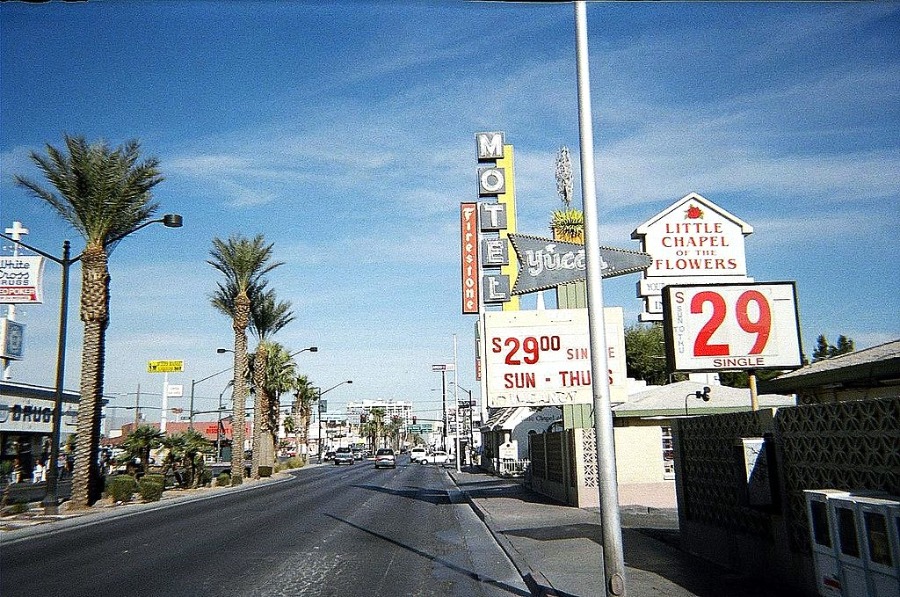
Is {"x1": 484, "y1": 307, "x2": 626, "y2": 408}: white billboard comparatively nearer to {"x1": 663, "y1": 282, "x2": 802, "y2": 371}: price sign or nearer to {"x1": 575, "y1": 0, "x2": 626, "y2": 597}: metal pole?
{"x1": 663, "y1": 282, "x2": 802, "y2": 371}: price sign

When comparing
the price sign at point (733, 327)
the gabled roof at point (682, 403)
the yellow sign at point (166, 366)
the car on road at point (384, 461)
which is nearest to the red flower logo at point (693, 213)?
the gabled roof at point (682, 403)

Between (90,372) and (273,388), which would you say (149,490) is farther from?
(273,388)

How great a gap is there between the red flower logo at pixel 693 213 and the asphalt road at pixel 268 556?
11199mm

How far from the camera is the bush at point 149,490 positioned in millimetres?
28453

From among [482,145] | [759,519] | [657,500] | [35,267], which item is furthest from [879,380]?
[35,267]

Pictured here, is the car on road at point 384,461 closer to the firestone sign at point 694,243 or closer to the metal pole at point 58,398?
the metal pole at point 58,398

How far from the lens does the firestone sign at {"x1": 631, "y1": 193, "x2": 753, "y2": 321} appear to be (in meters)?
23.0

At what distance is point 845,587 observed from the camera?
707cm

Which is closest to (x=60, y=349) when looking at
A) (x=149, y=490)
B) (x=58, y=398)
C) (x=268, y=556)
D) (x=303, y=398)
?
(x=58, y=398)

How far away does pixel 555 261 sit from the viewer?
1977 cm

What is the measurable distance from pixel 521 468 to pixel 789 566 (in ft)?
115

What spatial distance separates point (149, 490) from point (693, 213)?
21.9 m

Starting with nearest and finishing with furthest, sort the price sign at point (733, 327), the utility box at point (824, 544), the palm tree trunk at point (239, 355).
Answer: the utility box at point (824, 544), the price sign at point (733, 327), the palm tree trunk at point (239, 355)

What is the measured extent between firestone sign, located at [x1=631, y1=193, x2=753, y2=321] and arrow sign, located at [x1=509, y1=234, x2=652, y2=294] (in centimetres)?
344
